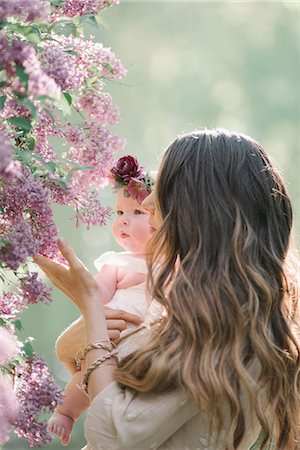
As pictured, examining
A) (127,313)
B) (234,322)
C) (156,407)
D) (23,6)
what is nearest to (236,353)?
(234,322)

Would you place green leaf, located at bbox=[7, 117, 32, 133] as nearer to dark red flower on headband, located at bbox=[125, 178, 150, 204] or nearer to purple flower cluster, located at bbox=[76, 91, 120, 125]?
purple flower cluster, located at bbox=[76, 91, 120, 125]

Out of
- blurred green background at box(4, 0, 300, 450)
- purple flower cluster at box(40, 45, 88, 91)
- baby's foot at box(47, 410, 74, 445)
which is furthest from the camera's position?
blurred green background at box(4, 0, 300, 450)

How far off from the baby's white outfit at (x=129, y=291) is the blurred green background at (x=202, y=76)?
849 cm

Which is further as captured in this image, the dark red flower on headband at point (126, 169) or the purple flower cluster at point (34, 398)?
the dark red flower on headband at point (126, 169)

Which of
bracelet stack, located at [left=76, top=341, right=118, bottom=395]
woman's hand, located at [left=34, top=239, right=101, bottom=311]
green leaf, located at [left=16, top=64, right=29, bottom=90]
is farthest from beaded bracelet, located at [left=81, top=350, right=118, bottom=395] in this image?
green leaf, located at [left=16, top=64, right=29, bottom=90]

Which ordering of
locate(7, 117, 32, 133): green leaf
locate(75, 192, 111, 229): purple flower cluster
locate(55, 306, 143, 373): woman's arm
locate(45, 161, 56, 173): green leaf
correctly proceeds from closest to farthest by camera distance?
locate(7, 117, 32, 133): green leaf < locate(45, 161, 56, 173): green leaf < locate(75, 192, 111, 229): purple flower cluster < locate(55, 306, 143, 373): woman's arm

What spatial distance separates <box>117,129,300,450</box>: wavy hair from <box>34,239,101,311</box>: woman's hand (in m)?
0.13

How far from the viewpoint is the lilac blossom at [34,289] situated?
2.02 meters

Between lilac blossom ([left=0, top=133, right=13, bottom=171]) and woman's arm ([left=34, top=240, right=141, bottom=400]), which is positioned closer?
lilac blossom ([left=0, top=133, right=13, bottom=171])

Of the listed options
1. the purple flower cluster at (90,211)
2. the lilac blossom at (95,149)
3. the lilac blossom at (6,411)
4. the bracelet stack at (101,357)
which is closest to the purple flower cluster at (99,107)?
the lilac blossom at (95,149)

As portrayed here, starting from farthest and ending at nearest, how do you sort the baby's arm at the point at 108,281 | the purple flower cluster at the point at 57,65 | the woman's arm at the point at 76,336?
1. the baby's arm at the point at 108,281
2. the woman's arm at the point at 76,336
3. the purple flower cluster at the point at 57,65

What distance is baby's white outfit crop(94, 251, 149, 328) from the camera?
248cm

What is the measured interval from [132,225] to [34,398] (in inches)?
29.4

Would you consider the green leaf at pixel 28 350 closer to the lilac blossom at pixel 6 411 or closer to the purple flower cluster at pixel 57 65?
the lilac blossom at pixel 6 411
